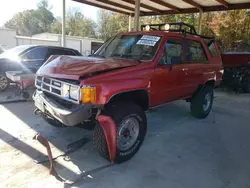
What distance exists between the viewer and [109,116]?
3164 mm

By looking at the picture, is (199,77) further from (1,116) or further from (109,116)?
(1,116)

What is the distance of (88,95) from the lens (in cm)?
296

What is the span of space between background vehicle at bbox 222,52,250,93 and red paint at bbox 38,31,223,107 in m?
4.93

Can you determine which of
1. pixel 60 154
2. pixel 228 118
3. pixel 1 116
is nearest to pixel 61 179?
pixel 60 154

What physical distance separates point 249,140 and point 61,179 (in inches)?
141

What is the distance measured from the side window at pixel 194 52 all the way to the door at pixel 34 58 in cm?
518

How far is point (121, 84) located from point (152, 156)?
49.6 inches

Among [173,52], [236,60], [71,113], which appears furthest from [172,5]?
[71,113]

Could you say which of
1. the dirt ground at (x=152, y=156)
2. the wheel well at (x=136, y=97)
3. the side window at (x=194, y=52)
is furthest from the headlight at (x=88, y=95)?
the side window at (x=194, y=52)

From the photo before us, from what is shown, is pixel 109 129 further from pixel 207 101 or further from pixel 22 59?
pixel 22 59

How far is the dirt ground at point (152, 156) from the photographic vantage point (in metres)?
2.96

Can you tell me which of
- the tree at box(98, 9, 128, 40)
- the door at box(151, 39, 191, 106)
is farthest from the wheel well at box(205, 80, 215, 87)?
the tree at box(98, 9, 128, 40)

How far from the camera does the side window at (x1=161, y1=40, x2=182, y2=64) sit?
13.7 ft

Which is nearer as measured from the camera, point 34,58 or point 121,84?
point 121,84
